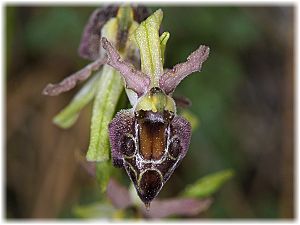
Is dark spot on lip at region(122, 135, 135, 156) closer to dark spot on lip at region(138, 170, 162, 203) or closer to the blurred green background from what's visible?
dark spot on lip at region(138, 170, 162, 203)

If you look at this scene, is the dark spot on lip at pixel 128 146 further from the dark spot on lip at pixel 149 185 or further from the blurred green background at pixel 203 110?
the blurred green background at pixel 203 110

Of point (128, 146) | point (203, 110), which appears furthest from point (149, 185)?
point (203, 110)

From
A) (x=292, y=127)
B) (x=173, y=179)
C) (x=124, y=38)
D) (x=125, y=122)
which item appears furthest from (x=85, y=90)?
(x=292, y=127)

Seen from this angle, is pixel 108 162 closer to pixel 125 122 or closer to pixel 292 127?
pixel 125 122

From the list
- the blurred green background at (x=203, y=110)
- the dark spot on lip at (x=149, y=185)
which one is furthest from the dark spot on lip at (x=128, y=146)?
the blurred green background at (x=203, y=110)

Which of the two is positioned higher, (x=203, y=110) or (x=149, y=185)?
(x=203, y=110)

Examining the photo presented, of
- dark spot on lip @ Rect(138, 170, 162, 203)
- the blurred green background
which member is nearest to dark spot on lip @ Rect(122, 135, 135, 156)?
dark spot on lip @ Rect(138, 170, 162, 203)

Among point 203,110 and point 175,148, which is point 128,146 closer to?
point 175,148
